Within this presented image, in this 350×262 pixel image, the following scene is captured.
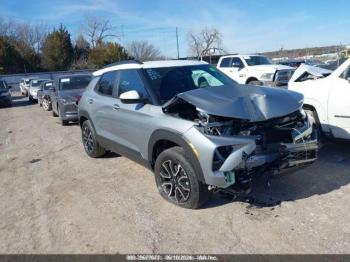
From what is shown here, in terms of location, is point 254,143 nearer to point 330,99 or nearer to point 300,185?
point 300,185

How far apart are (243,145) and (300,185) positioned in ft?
5.16

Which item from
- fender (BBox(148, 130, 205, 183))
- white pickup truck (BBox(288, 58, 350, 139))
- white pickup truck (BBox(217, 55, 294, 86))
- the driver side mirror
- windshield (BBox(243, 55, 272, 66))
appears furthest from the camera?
windshield (BBox(243, 55, 272, 66))

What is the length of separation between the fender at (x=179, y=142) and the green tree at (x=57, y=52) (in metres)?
57.1

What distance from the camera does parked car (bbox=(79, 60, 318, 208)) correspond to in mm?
4219

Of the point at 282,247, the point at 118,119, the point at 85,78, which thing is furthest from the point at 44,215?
the point at 85,78

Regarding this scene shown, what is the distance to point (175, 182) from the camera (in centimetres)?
481

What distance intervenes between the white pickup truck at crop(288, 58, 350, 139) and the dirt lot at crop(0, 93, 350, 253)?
0.57 meters

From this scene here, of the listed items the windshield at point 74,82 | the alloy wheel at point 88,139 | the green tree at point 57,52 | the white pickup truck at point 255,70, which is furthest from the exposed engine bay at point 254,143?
the green tree at point 57,52

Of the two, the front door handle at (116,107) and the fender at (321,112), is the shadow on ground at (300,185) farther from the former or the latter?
the front door handle at (116,107)

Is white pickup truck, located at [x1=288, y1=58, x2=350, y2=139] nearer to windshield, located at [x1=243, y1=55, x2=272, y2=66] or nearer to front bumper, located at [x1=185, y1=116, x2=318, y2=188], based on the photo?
front bumper, located at [x1=185, y1=116, x2=318, y2=188]

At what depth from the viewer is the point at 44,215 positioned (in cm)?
496

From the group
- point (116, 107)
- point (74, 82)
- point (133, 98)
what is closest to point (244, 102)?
point (133, 98)

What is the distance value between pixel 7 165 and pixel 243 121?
17.8 feet

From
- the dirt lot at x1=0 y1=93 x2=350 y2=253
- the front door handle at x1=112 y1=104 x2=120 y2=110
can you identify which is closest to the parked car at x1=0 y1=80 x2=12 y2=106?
the dirt lot at x1=0 y1=93 x2=350 y2=253
